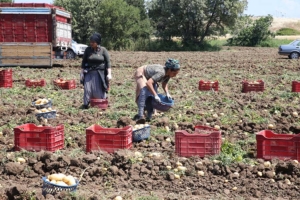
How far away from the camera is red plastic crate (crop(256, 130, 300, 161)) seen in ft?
22.9

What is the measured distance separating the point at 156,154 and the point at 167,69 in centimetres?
227

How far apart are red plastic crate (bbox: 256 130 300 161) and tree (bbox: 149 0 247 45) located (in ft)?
132

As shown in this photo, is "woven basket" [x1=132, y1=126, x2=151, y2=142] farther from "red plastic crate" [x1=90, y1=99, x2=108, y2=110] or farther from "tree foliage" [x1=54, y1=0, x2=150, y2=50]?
"tree foliage" [x1=54, y1=0, x2=150, y2=50]

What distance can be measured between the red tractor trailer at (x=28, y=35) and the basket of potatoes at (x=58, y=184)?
1739 centimetres

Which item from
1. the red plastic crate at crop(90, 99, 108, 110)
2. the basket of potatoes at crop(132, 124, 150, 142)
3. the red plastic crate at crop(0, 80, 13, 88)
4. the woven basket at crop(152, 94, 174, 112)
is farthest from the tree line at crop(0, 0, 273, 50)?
the basket of potatoes at crop(132, 124, 150, 142)

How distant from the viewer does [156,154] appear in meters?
7.29

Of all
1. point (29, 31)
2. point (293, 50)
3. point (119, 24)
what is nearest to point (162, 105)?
point (29, 31)

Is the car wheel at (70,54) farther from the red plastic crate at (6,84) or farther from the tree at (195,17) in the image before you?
the tree at (195,17)

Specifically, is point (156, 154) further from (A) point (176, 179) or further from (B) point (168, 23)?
(B) point (168, 23)

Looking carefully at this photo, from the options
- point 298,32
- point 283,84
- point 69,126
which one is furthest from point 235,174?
point 298,32

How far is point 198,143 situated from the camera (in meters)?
7.22

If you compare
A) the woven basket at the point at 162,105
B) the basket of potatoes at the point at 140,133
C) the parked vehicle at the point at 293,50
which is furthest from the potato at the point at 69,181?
the parked vehicle at the point at 293,50

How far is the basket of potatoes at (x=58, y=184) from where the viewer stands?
17.7 feet

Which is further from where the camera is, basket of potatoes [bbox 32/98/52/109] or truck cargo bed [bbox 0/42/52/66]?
truck cargo bed [bbox 0/42/52/66]
